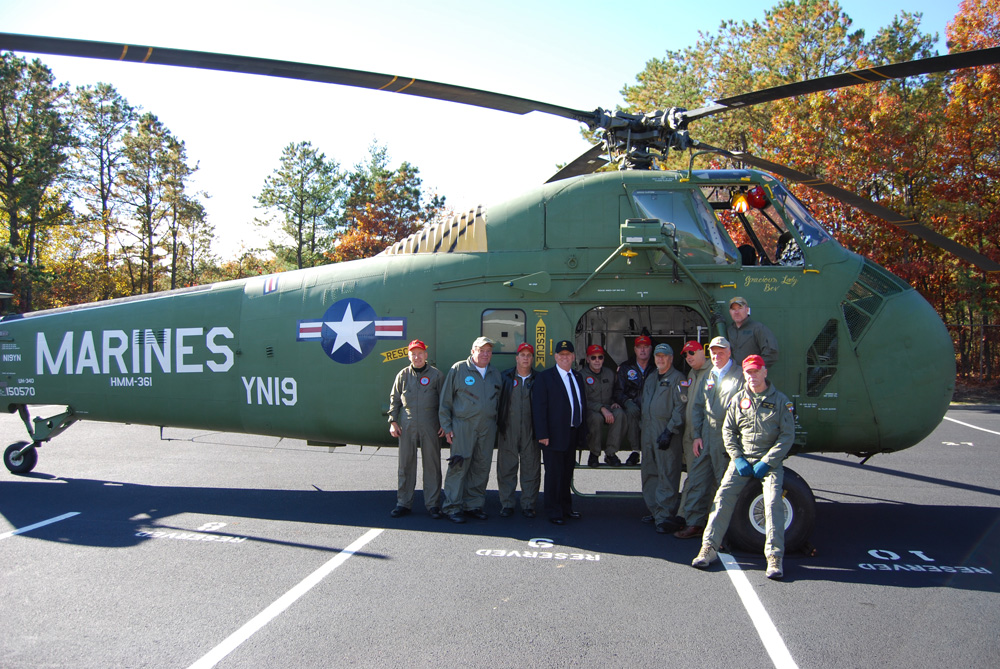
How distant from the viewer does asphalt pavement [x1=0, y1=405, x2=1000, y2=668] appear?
12.9 ft

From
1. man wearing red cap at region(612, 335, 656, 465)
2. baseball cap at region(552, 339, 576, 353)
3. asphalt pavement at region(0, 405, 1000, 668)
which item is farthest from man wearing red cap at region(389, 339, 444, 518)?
man wearing red cap at region(612, 335, 656, 465)

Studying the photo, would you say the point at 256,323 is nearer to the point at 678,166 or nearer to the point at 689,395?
the point at 689,395

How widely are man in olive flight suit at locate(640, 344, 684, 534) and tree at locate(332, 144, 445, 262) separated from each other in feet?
107

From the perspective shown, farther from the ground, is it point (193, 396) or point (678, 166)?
point (678, 166)

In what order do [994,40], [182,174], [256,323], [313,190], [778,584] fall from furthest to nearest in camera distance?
[313,190]
[182,174]
[994,40]
[256,323]
[778,584]

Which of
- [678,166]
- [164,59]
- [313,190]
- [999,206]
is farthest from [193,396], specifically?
[313,190]

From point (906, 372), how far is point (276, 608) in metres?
5.92

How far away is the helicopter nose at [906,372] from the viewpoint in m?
6.18

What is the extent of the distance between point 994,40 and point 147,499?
2348cm

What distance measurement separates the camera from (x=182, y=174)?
135 feet

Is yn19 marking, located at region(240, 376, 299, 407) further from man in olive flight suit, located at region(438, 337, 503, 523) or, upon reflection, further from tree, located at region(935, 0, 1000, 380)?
tree, located at region(935, 0, 1000, 380)

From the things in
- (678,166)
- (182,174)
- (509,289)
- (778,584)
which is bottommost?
(778,584)

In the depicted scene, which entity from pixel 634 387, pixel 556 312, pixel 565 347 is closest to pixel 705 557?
pixel 634 387

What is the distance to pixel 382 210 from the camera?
39531 millimetres
